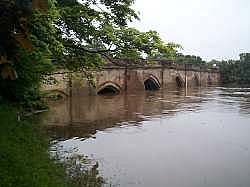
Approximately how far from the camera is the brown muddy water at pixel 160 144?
11.0m

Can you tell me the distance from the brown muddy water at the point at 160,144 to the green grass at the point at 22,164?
2090 millimetres

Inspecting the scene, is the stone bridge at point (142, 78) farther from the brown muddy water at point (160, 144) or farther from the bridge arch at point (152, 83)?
the brown muddy water at point (160, 144)

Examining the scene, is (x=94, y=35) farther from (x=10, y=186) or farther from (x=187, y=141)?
(x=187, y=141)

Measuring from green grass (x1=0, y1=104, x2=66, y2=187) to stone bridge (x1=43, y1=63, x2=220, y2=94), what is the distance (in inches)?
934

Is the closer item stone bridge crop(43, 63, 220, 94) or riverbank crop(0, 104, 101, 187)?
riverbank crop(0, 104, 101, 187)

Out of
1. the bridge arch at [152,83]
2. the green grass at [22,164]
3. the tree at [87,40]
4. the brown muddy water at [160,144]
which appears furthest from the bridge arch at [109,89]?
the green grass at [22,164]

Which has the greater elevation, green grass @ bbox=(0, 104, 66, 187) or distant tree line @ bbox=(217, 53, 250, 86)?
distant tree line @ bbox=(217, 53, 250, 86)

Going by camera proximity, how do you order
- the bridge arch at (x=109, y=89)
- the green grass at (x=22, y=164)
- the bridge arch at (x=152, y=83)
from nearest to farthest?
the green grass at (x=22, y=164)
the bridge arch at (x=109, y=89)
the bridge arch at (x=152, y=83)

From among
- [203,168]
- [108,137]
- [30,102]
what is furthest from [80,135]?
[203,168]

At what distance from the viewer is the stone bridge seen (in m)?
40.6

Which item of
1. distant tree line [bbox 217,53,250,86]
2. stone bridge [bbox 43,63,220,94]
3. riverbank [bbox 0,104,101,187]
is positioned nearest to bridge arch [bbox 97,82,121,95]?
stone bridge [bbox 43,63,220,94]

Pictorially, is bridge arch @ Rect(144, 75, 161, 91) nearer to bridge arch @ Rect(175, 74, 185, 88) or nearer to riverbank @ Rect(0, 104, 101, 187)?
bridge arch @ Rect(175, 74, 185, 88)

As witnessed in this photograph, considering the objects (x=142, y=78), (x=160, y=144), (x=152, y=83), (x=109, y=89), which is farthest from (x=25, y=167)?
(x=152, y=83)

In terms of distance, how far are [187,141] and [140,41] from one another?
23.2 ft
